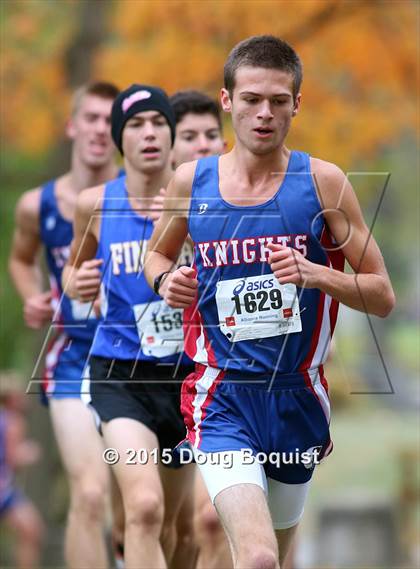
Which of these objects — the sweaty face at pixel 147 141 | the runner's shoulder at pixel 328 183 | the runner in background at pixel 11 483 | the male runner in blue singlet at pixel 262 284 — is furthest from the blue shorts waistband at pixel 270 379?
the runner in background at pixel 11 483

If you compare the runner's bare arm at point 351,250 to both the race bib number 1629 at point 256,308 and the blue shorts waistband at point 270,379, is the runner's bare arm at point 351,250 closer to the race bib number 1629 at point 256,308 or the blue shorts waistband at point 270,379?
the race bib number 1629 at point 256,308

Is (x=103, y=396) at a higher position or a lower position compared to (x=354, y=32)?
lower

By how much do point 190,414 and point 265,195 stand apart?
99 cm

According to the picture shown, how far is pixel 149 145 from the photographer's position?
22.9 ft

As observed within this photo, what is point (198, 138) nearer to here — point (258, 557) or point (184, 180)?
point (184, 180)

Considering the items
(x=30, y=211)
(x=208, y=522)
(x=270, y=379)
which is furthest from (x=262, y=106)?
(x=30, y=211)

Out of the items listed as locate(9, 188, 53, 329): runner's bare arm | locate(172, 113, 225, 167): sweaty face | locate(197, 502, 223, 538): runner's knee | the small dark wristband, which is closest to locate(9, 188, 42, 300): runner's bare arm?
locate(9, 188, 53, 329): runner's bare arm

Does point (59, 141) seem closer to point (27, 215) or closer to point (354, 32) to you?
point (354, 32)

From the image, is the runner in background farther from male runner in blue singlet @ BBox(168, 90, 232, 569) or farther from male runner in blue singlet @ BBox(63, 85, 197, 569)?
male runner in blue singlet @ BBox(63, 85, 197, 569)

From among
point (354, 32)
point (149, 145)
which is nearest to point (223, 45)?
point (354, 32)

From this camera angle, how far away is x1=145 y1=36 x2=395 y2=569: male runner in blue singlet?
541cm

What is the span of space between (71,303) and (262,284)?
2.68 m

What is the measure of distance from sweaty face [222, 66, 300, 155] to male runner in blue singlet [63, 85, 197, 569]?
1.41 metres

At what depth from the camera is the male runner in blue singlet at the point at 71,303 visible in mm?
7406
